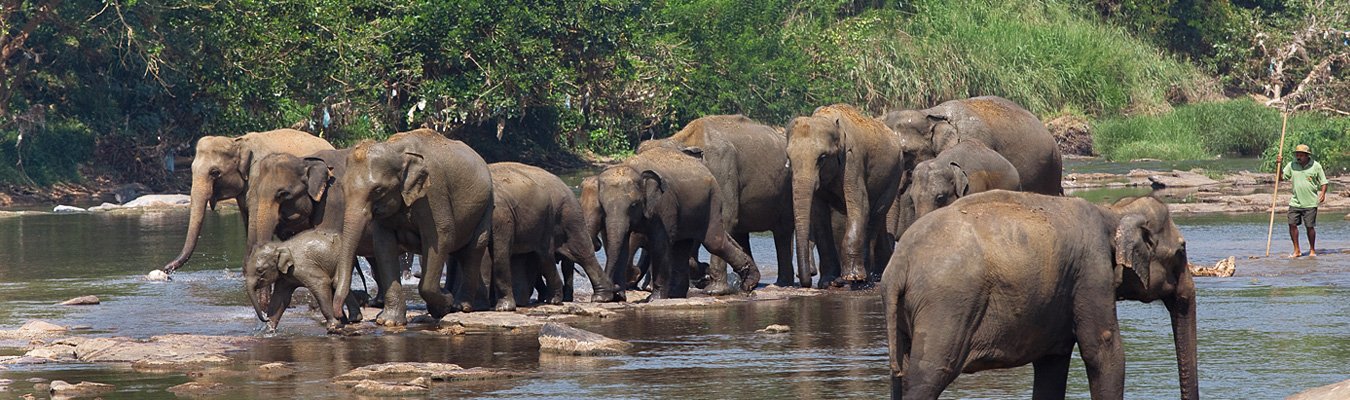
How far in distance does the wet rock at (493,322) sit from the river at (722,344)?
0.34 metres

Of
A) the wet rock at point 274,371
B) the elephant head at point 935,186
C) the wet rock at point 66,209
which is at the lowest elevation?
the wet rock at point 274,371

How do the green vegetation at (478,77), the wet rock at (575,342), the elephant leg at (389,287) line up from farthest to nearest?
the green vegetation at (478,77) < the elephant leg at (389,287) < the wet rock at (575,342)

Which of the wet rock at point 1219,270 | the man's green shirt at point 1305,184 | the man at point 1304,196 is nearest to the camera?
the wet rock at point 1219,270

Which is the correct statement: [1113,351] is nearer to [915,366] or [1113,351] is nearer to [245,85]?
[915,366]

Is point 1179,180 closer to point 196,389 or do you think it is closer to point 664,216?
point 664,216

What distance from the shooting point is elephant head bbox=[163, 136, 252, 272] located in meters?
18.4

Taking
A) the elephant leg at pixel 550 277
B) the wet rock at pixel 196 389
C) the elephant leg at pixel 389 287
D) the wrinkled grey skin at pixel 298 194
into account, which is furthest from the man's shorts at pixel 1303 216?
the wet rock at pixel 196 389

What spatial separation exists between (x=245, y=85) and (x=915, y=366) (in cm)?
2734

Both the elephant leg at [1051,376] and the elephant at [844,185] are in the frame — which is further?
the elephant at [844,185]

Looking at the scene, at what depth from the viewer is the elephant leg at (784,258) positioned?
17.9 meters

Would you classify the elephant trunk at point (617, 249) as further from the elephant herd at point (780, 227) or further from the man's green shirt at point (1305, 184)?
the man's green shirt at point (1305, 184)

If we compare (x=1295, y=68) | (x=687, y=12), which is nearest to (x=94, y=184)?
(x=687, y=12)

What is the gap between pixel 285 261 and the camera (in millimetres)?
14023

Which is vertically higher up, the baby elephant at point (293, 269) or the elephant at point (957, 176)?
the elephant at point (957, 176)
